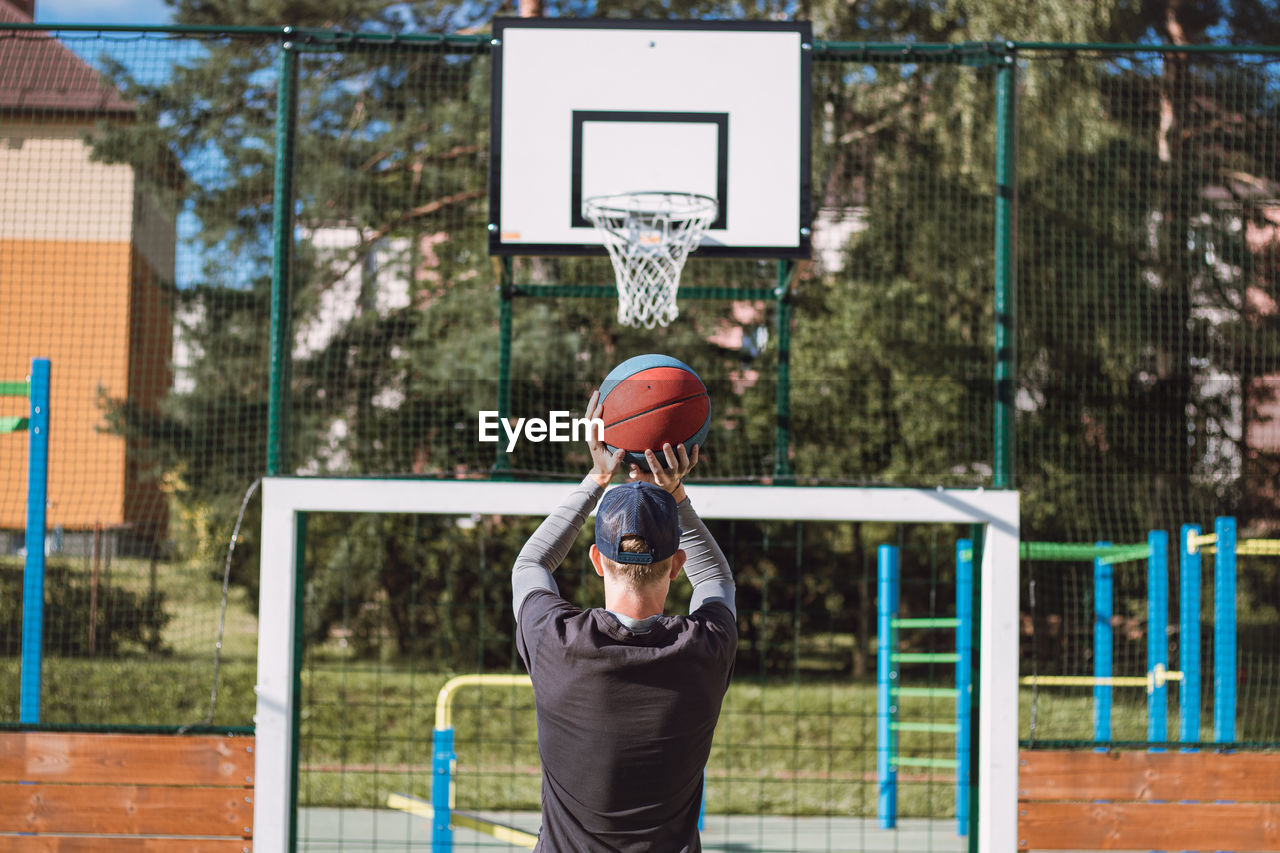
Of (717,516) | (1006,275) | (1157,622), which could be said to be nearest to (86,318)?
(717,516)

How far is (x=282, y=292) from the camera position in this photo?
16.3 feet

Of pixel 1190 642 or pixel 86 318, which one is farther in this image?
pixel 86 318

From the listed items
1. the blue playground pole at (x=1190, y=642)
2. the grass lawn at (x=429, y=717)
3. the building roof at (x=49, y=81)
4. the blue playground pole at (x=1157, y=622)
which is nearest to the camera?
the blue playground pole at (x=1190, y=642)

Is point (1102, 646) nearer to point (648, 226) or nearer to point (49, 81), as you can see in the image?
point (648, 226)

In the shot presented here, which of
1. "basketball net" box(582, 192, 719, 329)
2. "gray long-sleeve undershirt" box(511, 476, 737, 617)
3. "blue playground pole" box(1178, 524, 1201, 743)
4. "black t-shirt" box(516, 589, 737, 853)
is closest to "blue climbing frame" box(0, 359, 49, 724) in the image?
"basketball net" box(582, 192, 719, 329)

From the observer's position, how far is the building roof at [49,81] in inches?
390

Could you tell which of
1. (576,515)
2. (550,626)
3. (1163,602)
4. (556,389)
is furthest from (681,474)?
(556,389)

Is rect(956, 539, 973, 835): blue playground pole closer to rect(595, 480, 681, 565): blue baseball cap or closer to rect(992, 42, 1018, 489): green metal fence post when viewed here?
rect(992, 42, 1018, 489): green metal fence post

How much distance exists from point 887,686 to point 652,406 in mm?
4127

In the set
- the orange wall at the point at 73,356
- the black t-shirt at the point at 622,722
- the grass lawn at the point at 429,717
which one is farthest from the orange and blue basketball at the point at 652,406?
the orange wall at the point at 73,356

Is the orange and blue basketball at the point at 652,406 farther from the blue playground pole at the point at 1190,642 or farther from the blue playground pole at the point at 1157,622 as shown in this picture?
the blue playground pole at the point at 1157,622

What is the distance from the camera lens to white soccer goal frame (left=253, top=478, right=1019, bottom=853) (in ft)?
14.7

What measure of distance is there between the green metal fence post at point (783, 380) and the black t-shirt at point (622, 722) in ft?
9.41

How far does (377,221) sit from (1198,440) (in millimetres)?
8626
